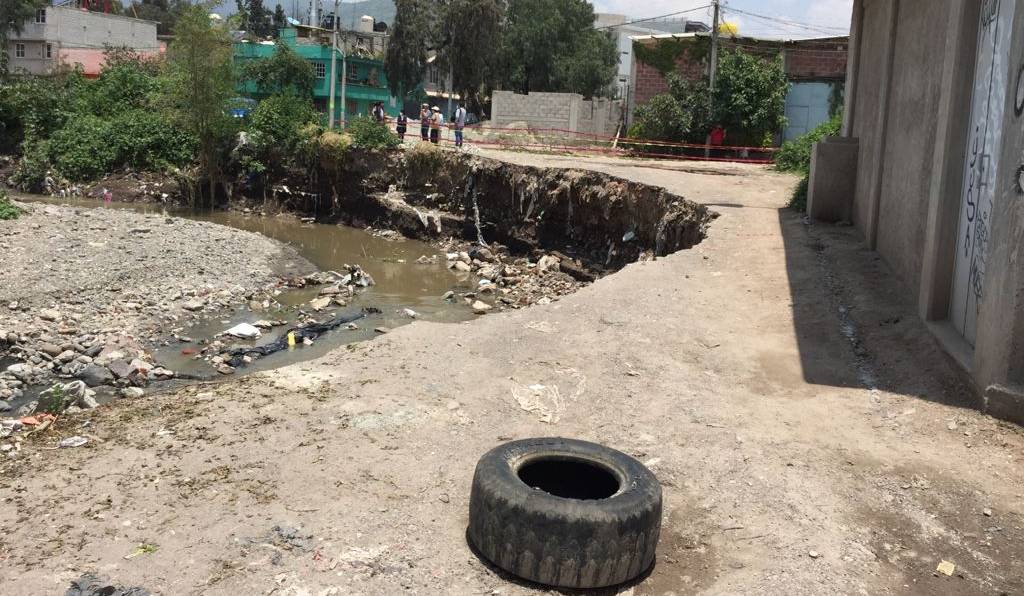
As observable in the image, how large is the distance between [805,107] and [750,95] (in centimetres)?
396

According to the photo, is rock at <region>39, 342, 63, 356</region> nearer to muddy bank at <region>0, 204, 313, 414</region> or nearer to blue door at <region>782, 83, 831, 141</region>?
muddy bank at <region>0, 204, 313, 414</region>

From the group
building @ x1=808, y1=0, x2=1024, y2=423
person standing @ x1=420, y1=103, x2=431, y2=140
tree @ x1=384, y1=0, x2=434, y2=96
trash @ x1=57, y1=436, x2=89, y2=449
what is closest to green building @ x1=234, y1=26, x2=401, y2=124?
tree @ x1=384, y1=0, x2=434, y2=96

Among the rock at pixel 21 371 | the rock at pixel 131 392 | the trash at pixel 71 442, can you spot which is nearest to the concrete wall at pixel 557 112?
the rock at pixel 21 371

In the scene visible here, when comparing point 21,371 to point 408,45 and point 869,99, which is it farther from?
point 408,45

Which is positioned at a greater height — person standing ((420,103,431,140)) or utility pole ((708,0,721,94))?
utility pole ((708,0,721,94))

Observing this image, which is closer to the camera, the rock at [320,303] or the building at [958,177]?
the building at [958,177]

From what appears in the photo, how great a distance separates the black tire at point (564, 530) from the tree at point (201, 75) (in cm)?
2486

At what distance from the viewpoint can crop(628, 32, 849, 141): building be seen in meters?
29.5

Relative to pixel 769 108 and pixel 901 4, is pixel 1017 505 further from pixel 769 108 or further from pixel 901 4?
pixel 769 108

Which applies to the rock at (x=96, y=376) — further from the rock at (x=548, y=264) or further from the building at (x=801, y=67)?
the building at (x=801, y=67)

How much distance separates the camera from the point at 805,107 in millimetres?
29984

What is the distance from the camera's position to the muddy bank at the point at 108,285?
404 inches

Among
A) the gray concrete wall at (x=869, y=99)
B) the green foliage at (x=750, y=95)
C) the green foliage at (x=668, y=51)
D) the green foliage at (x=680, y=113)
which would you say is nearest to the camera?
the gray concrete wall at (x=869, y=99)

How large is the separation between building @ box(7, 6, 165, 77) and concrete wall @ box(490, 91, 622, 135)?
86.2 feet
